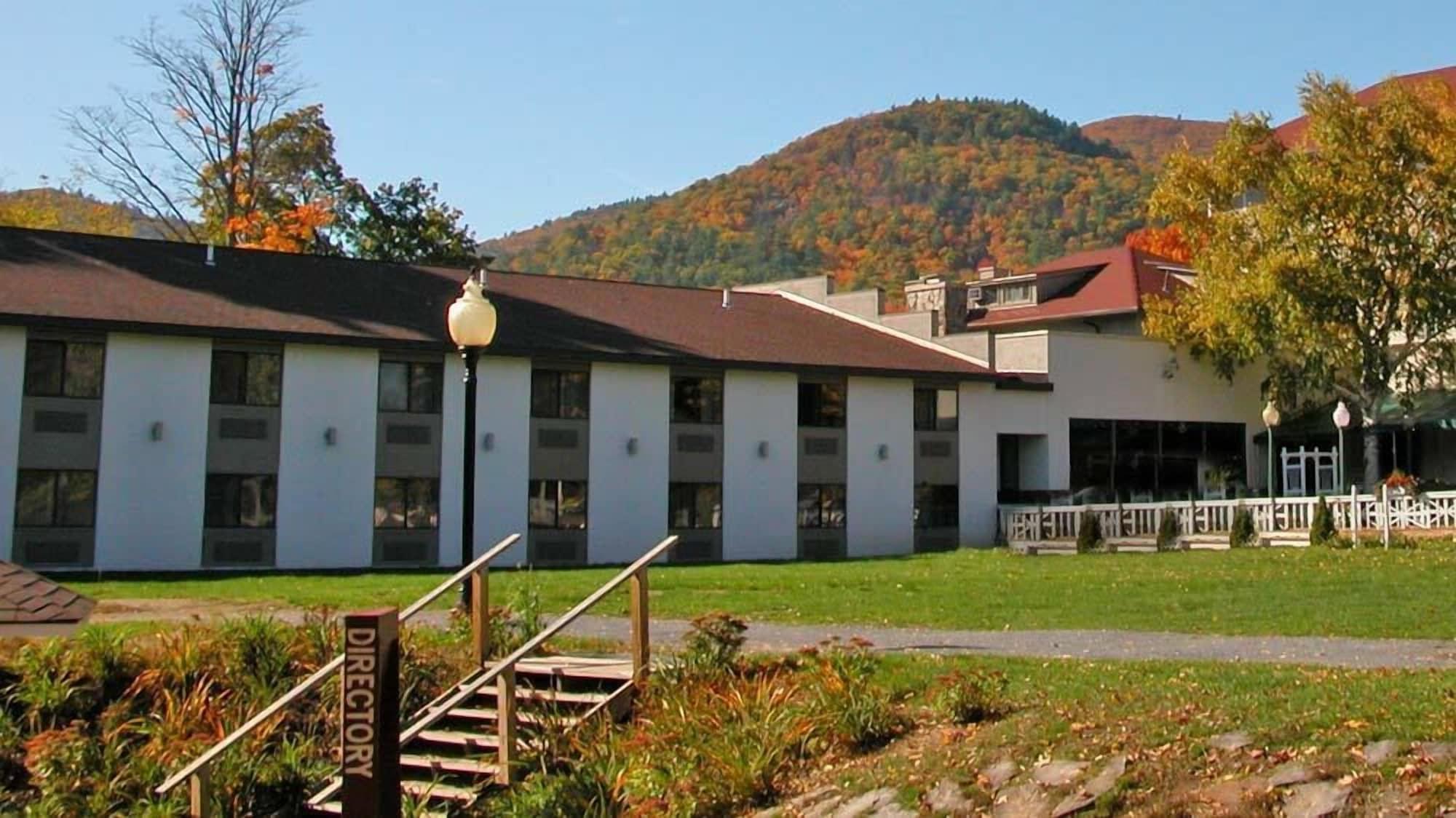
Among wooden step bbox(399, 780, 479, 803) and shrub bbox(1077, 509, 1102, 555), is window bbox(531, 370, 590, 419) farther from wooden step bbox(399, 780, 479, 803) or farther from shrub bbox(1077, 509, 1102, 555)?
wooden step bbox(399, 780, 479, 803)

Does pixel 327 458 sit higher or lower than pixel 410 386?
lower

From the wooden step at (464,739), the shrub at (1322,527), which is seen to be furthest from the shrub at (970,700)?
the shrub at (1322,527)

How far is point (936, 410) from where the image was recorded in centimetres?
4341

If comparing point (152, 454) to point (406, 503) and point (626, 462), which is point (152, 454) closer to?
point (406, 503)

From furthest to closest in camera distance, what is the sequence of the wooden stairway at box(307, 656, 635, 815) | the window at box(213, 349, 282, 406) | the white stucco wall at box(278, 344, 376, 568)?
the white stucco wall at box(278, 344, 376, 568) → the window at box(213, 349, 282, 406) → the wooden stairway at box(307, 656, 635, 815)

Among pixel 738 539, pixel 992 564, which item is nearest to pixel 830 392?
pixel 738 539

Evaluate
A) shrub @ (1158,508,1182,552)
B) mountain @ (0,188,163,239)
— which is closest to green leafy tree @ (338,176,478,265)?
mountain @ (0,188,163,239)

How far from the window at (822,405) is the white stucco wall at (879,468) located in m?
0.27

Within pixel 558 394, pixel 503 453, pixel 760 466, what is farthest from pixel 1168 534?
pixel 503 453

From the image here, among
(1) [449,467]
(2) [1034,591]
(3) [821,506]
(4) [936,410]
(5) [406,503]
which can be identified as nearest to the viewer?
(2) [1034,591]

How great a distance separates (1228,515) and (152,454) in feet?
80.9

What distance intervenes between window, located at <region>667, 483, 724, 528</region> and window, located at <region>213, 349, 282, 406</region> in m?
9.58

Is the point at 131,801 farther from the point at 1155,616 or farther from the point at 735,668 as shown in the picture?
the point at 1155,616

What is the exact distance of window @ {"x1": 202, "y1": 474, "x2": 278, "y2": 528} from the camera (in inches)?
1342
